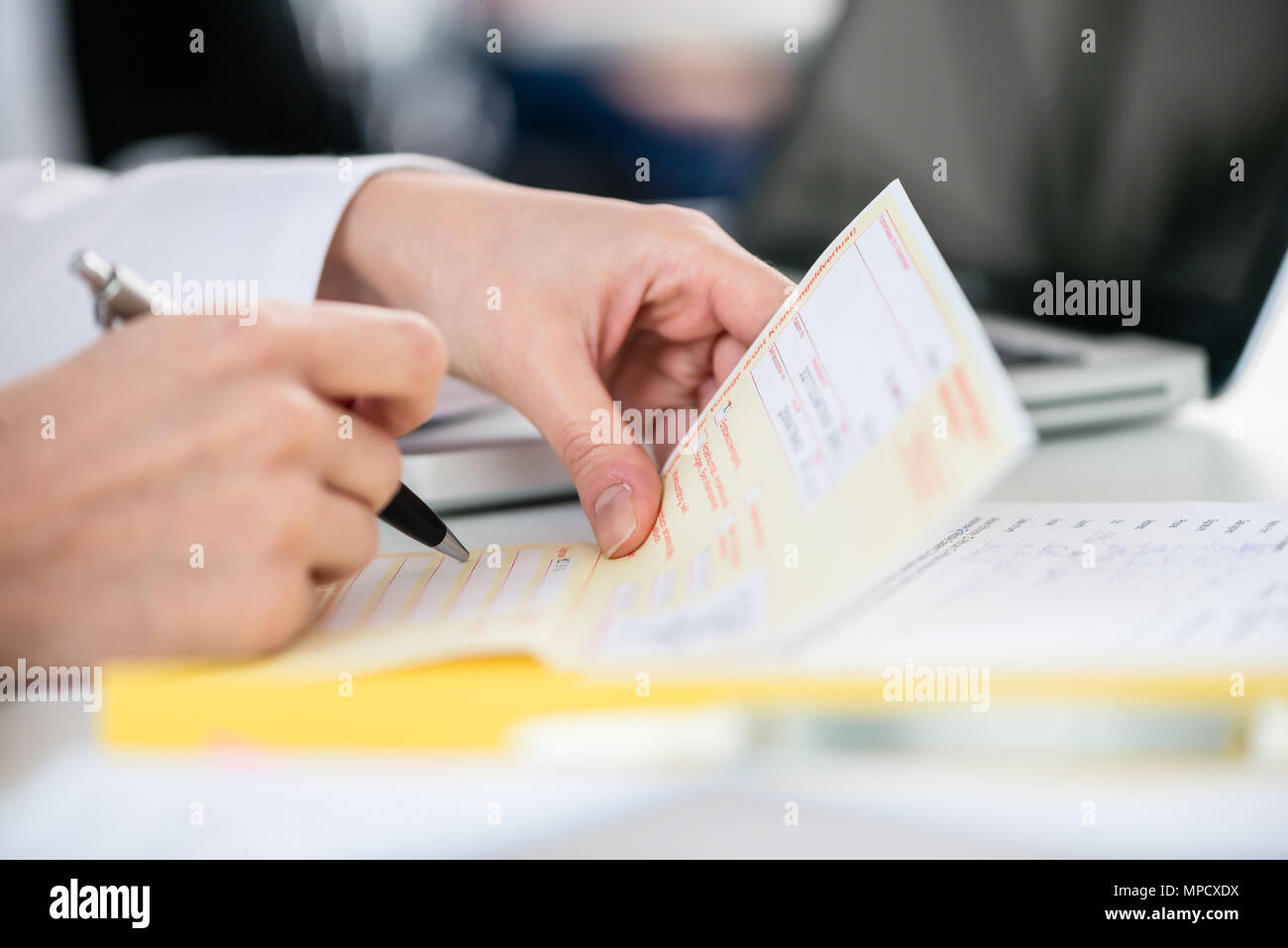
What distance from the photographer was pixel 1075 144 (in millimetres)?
853

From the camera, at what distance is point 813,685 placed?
30 centimetres

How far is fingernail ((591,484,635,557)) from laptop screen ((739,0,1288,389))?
0.49 m

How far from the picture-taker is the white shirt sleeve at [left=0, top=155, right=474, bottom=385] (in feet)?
2.14

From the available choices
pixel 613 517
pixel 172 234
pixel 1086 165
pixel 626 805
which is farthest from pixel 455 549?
pixel 1086 165

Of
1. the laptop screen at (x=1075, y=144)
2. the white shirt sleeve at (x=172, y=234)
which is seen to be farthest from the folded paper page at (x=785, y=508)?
the laptop screen at (x=1075, y=144)

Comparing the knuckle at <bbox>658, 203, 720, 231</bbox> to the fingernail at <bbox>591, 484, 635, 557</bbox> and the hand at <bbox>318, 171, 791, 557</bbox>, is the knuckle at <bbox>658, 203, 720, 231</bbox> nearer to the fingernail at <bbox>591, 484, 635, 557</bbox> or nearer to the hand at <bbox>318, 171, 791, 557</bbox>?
the hand at <bbox>318, 171, 791, 557</bbox>

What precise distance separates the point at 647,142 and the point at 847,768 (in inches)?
96.7

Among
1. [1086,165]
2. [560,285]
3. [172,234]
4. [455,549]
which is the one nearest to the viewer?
[455,549]

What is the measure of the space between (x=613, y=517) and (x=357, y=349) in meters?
0.15

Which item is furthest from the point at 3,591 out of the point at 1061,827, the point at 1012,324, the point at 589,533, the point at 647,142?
the point at 647,142

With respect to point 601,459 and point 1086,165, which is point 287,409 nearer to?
point 601,459

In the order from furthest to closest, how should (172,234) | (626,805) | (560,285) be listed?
(172,234) → (560,285) → (626,805)

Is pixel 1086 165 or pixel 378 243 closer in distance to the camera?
pixel 378 243
